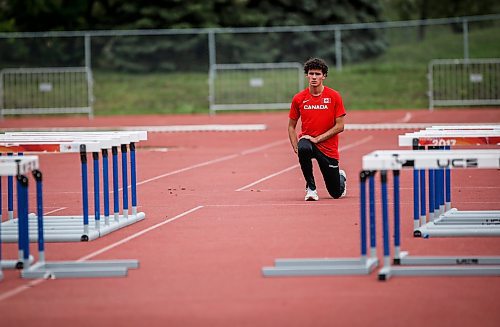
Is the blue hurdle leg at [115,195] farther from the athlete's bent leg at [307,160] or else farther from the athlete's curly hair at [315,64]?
the athlete's curly hair at [315,64]

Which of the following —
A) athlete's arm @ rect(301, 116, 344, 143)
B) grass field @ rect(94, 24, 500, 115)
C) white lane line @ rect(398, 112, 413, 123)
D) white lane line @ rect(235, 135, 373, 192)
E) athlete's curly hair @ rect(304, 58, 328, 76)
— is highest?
grass field @ rect(94, 24, 500, 115)

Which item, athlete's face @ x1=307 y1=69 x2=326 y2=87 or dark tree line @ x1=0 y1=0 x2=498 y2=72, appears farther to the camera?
dark tree line @ x1=0 y1=0 x2=498 y2=72

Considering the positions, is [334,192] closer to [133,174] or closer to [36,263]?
[133,174]

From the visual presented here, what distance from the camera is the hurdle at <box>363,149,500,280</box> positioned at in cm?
880

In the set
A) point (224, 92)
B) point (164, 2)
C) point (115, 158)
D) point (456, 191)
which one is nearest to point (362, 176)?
Answer: point (115, 158)

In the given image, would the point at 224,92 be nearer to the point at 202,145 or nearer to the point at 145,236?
the point at 202,145

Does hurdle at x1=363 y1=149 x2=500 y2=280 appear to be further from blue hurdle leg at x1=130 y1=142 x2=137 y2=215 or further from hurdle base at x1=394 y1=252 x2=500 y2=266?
blue hurdle leg at x1=130 y1=142 x2=137 y2=215

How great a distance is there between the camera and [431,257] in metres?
9.33

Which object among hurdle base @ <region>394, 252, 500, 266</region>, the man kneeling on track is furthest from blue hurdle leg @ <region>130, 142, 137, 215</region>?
hurdle base @ <region>394, 252, 500, 266</region>

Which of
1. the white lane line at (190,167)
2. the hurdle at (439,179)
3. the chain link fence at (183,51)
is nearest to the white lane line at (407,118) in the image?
the chain link fence at (183,51)

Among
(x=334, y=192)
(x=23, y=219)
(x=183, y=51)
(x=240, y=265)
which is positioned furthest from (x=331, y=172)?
(x=183, y=51)

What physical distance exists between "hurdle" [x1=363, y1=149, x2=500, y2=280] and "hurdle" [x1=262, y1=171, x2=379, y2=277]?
0.14 metres

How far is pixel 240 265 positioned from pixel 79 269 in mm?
1312

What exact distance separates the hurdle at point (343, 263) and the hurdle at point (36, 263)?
3.97ft
